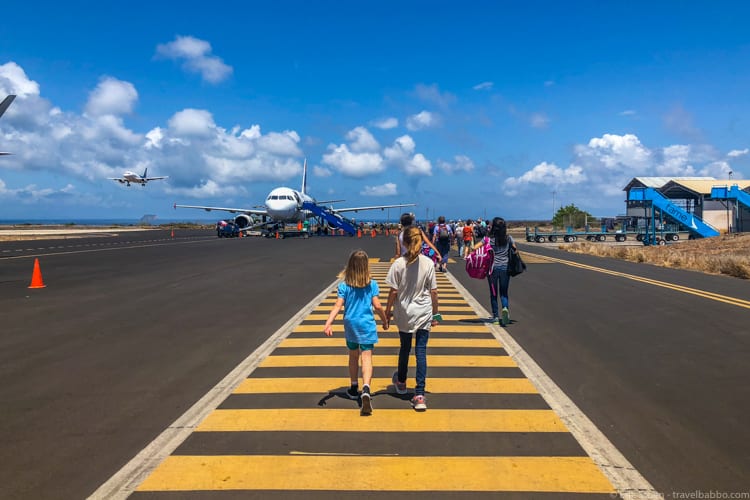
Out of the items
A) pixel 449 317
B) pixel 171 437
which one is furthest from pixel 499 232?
pixel 171 437

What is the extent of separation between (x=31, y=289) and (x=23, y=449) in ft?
39.4

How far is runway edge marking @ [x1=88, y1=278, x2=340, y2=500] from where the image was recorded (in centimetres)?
378

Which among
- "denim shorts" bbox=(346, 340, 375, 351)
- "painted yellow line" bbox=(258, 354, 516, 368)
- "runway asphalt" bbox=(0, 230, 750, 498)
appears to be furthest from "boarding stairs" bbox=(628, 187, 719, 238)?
"denim shorts" bbox=(346, 340, 375, 351)

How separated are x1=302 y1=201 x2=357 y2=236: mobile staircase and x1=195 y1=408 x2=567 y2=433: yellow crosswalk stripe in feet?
151

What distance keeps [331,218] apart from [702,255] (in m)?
33.7

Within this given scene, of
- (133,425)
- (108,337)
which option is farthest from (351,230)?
(133,425)

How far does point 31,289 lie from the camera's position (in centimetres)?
1460

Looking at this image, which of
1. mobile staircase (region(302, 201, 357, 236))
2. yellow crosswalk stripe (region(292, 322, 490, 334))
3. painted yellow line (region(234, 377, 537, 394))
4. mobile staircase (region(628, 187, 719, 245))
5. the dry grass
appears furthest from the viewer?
mobile staircase (region(302, 201, 357, 236))

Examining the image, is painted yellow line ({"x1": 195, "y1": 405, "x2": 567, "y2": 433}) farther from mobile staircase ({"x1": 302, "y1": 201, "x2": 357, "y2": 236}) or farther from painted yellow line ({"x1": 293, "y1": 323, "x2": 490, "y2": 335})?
mobile staircase ({"x1": 302, "y1": 201, "x2": 357, "y2": 236})

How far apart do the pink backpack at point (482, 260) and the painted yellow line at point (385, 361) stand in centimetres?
269

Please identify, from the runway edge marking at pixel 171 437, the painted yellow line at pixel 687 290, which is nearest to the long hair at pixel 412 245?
the runway edge marking at pixel 171 437

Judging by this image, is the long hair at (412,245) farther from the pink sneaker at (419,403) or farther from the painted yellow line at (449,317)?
the painted yellow line at (449,317)

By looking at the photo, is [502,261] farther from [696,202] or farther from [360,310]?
[696,202]

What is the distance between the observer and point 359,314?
546 centimetres
